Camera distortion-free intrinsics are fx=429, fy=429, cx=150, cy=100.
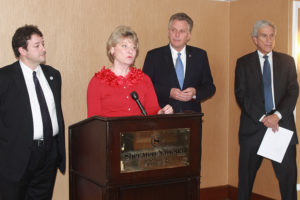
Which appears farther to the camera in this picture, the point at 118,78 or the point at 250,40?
the point at 250,40

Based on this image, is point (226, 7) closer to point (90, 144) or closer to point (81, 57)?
point (81, 57)

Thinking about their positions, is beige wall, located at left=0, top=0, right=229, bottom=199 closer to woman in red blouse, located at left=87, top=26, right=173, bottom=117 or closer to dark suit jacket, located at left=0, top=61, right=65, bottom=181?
dark suit jacket, located at left=0, top=61, right=65, bottom=181

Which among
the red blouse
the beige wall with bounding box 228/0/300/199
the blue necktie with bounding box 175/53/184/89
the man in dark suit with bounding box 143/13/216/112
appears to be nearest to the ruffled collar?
the red blouse

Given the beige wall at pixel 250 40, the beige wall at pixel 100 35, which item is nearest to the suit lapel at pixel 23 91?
the beige wall at pixel 100 35

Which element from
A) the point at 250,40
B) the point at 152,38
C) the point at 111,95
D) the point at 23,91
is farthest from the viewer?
the point at 250,40

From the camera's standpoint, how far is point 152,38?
4.72 meters

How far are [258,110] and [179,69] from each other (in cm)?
85

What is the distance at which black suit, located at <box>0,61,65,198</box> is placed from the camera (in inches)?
117

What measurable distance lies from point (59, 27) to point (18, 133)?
147 cm

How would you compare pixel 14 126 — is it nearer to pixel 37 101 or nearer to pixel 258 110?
pixel 37 101

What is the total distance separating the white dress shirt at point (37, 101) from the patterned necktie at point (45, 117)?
0.03 meters

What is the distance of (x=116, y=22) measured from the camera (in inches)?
175

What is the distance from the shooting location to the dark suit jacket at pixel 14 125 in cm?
297

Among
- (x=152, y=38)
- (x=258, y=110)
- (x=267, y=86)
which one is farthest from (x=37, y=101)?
(x=267, y=86)
